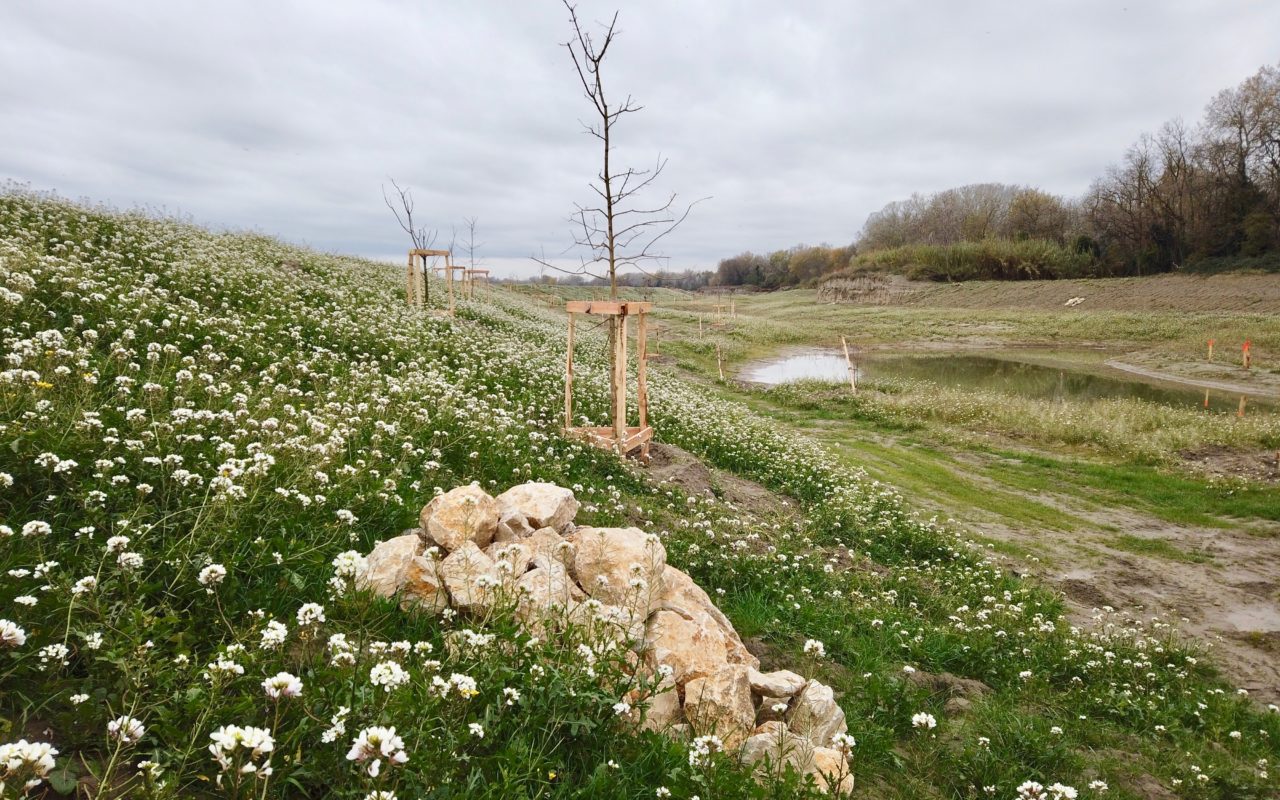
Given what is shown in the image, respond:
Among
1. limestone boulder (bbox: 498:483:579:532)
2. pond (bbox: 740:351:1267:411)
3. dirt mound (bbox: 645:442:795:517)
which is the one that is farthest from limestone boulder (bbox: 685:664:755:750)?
pond (bbox: 740:351:1267:411)

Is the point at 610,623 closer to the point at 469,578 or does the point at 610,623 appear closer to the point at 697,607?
the point at 469,578

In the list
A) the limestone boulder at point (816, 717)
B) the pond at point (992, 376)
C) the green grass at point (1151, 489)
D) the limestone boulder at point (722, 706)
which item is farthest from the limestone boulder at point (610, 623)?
the pond at point (992, 376)

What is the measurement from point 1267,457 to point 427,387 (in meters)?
22.3

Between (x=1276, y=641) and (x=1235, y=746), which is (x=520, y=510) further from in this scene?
(x=1276, y=641)

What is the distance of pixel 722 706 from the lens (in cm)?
410

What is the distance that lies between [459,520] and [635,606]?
179cm

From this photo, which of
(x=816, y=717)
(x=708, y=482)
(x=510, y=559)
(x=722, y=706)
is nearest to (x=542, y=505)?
(x=510, y=559)

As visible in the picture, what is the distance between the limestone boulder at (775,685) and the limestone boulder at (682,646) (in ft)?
0.86

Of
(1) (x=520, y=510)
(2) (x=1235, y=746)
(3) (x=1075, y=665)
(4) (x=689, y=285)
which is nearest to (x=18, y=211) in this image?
(1) (x=520, y=510)

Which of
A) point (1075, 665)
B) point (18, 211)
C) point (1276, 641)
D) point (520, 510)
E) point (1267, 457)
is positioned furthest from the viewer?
point (1267, 457)

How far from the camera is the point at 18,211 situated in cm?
1499

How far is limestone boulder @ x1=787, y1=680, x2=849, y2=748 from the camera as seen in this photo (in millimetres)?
4133

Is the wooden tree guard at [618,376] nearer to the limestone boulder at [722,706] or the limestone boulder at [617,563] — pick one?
the limestone boulder at [617,563]

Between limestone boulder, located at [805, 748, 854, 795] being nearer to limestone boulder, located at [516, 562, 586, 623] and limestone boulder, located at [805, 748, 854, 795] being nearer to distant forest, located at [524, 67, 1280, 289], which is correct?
limestone boulder, located at [516, 562, 586, 623]
